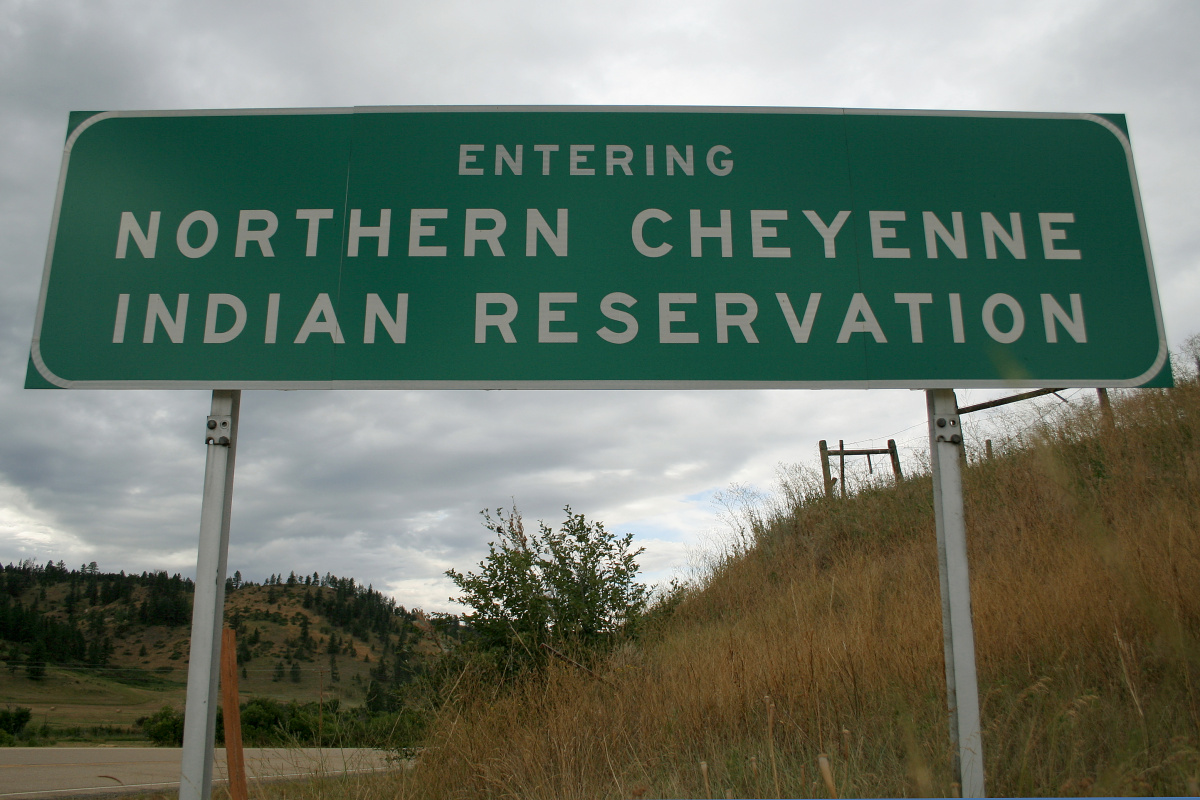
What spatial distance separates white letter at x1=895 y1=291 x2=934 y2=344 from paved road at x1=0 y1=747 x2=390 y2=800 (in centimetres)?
439

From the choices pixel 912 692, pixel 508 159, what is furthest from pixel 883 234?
pixel 912 692

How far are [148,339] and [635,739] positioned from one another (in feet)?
11.0

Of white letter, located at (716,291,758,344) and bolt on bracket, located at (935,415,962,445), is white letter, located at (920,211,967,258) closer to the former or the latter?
bolt on bracket, located at (935,415,962,445)

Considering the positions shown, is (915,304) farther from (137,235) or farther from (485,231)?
(137,235)

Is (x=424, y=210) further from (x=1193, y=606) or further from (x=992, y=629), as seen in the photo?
(x=1193, y=606)

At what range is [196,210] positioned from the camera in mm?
2812

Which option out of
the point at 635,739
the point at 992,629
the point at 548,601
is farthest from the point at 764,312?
the point at 548,601

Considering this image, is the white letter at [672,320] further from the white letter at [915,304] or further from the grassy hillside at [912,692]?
the grassy hillside at [912,692]

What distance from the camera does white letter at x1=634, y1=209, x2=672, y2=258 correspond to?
9.07 ft

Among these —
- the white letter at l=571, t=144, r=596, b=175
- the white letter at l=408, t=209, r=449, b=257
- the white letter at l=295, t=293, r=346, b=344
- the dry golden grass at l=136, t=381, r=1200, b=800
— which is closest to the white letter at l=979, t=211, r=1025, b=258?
the dry golden grass at l=136, t=381, r=1200, b=800

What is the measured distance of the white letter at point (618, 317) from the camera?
263 cm

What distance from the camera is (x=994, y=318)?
2.69m

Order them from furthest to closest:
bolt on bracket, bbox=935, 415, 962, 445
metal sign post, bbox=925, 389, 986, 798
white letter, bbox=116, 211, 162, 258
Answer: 1. white letter, bbox=116, 211, 162, 258
2. bolt on bracket, bbox=935, 415, 962, 445
3. metal sign post, bbox=925, 389, 986, 798

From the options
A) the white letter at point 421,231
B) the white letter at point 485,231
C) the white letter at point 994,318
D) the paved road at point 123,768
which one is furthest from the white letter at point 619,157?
the paved road at point 123,768
